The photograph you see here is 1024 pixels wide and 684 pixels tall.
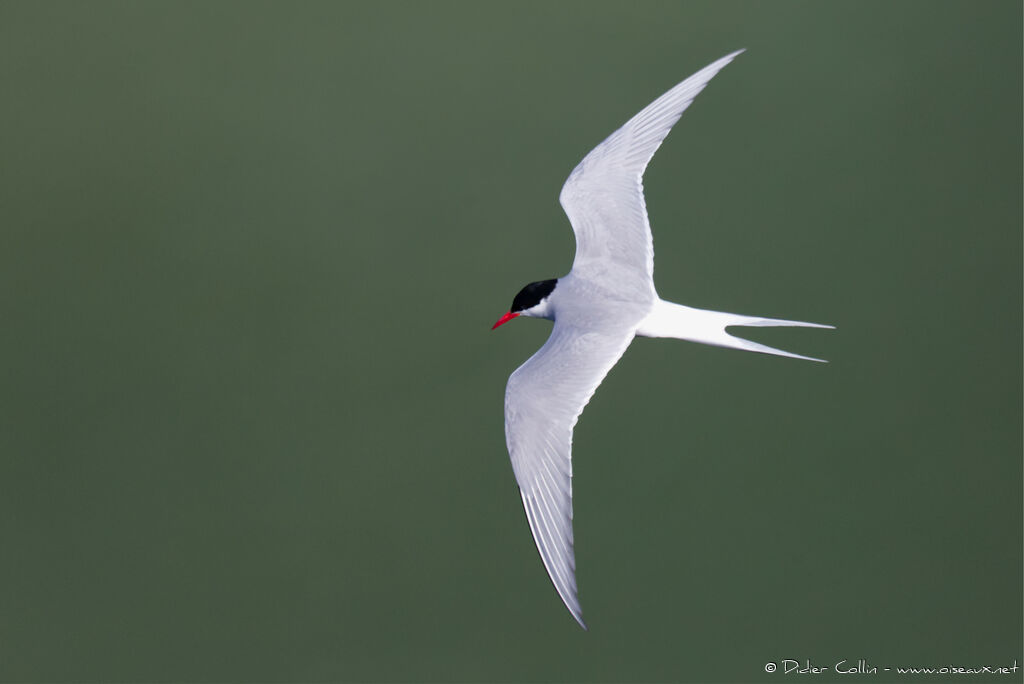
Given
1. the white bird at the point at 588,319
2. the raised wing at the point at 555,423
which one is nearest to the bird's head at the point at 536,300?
the white bird at the point at 588,319

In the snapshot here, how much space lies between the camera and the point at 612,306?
2.07m

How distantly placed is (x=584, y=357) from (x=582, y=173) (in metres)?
0.53

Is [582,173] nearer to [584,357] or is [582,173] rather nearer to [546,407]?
[584,357]

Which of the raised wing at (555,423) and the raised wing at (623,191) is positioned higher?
the raised wing at (623,191)

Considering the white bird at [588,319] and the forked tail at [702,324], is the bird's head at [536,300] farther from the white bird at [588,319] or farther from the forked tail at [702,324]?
the forked tail at [702,324]

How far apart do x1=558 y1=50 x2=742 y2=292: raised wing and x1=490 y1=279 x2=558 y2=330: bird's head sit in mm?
84

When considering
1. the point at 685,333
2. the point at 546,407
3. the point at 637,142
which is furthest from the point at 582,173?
the point at 546,407

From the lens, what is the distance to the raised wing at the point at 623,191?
2.16m

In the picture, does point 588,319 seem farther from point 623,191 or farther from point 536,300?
point 623,191

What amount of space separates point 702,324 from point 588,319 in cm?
25

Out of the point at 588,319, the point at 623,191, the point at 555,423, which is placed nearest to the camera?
the point at 555,423

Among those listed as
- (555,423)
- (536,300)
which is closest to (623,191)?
(536,300)

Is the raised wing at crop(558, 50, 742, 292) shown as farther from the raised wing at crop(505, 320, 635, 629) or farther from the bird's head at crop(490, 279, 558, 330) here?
the raised wing at crop(505, 320, 635, 629)

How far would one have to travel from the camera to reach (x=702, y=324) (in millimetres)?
2047
